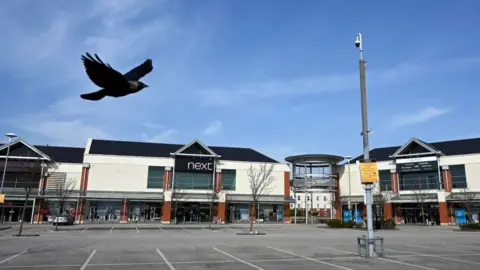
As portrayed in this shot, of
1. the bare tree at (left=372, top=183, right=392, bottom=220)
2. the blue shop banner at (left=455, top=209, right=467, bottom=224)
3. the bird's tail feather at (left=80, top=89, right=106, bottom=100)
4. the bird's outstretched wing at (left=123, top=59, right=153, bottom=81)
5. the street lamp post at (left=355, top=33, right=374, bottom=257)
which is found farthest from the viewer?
the bare tree at (left=372, top=183, right=392, bottom=220)

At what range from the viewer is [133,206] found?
49.3 meters

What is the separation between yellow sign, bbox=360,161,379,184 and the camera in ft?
49.1

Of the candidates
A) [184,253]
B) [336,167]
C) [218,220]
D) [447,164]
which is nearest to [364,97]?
[184,253]

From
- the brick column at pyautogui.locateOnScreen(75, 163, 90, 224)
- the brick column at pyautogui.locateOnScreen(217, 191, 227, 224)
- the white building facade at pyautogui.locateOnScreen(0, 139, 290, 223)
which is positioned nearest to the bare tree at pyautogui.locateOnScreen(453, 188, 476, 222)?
the white building facade at pyautogui.locateOnScreen(0, 139, 290, 223)

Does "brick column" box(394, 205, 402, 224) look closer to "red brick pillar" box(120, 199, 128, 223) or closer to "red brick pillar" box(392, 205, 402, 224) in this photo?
"red brick pillar" box(392, 205, 402, 224)

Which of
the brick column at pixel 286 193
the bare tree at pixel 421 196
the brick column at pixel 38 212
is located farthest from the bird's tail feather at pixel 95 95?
the brick column at pixel 286 193

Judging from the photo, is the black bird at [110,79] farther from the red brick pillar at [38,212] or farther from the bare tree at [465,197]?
the red brick pillar at [38,212]

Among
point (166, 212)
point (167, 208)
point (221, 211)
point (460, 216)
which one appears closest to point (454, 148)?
point (460, 216)

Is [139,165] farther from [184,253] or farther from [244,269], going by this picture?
[244,269]

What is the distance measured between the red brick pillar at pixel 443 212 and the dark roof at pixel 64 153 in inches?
1855

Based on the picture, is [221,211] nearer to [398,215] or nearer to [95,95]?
[398,215]

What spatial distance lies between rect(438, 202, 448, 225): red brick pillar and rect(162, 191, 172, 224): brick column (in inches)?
1354

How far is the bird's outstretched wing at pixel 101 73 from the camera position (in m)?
3.06

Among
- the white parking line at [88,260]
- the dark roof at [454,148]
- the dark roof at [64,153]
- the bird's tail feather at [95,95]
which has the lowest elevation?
the white parking line at [88,260]
